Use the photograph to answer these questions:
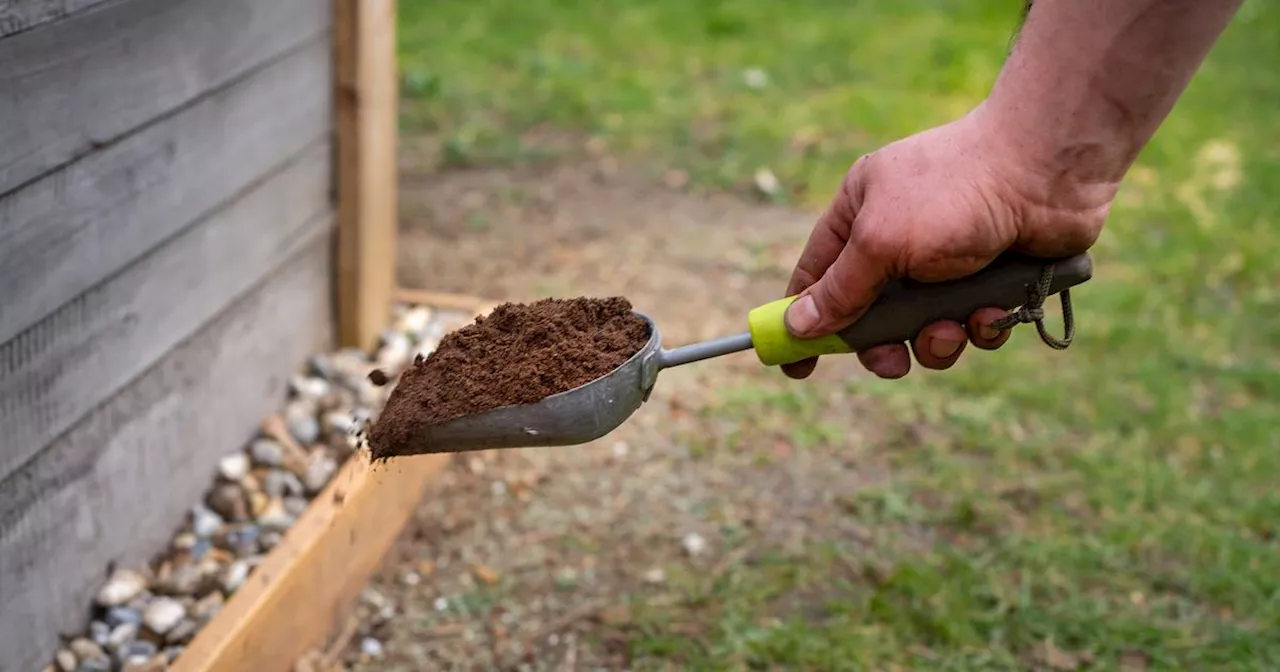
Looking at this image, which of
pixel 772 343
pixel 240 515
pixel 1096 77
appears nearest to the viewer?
pixel 1096 77

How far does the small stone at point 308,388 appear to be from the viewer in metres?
3.15

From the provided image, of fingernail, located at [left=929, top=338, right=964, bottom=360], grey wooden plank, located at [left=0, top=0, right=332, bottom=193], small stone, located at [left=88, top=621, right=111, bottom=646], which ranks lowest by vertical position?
small stone, located at [left=88, top=621, right=111, bottom=646]

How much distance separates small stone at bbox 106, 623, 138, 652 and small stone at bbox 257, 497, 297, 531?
40 centimetres

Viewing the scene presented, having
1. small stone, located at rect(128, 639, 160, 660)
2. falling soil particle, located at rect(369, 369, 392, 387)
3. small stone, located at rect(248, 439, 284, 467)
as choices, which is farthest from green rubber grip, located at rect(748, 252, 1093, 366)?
Result: small stone, located at rect(248, 439, 284, 467)

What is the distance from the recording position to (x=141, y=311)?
2393 mm

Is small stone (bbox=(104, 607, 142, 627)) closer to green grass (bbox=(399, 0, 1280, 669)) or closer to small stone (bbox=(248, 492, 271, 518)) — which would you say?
small stone (bbox=(248, 492, 271, 518))

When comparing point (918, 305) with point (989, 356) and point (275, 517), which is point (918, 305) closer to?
point (275, 517)

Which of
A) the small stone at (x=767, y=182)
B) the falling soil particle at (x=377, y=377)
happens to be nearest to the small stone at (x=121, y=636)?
the falling soil particle at (x=377, y=377)

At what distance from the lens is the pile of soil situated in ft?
6.19

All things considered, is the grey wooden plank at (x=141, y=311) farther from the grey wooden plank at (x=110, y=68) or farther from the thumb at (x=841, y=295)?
the thumb at (x=841, y=295)

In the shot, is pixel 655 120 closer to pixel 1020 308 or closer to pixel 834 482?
pixel 834 482

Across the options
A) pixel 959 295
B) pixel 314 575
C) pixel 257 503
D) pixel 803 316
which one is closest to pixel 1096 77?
pixel 959 295

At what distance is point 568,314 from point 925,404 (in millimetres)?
1862

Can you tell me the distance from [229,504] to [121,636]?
1.47 ft
